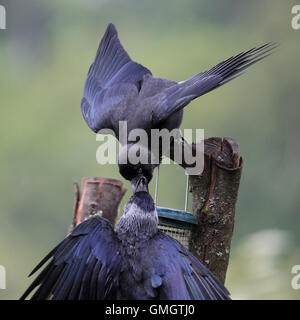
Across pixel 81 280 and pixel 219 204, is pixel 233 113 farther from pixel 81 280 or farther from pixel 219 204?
pixel 81 280

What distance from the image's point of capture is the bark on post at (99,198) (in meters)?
4.97

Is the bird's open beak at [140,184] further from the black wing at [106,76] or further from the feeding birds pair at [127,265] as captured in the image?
the black wing at [106,76]

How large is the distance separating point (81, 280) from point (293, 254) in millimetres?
3594

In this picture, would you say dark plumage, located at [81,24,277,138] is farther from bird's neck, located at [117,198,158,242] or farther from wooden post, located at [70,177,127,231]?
bird's neck, located at [117,198,158,242]

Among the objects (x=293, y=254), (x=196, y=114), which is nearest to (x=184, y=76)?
(x=196, y=114)

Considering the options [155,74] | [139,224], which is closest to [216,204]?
[139,224]

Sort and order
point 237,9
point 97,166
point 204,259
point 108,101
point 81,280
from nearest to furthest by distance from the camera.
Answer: point 81,280 < point 204,259 < point 108,101 < point 97,166 < point 237,9

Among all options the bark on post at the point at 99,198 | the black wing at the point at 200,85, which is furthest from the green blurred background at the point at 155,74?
the black wing at the point at 200,85

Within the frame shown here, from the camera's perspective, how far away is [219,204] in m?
3.84

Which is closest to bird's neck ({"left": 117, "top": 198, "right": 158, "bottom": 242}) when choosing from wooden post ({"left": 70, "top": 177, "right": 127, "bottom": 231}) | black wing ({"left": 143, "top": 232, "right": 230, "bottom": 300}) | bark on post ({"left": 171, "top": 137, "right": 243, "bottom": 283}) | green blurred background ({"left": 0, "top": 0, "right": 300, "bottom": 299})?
black wing ({"left": 143, "top": 232, "right": 230, "bottom": 300})

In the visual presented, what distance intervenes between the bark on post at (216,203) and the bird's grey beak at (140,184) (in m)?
0.41

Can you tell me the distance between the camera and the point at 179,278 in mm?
3371

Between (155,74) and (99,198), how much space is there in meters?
4.22

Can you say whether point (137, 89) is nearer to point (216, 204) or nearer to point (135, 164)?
point (135, 164)
